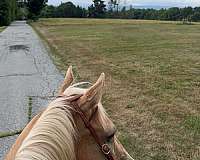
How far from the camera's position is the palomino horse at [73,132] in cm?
155

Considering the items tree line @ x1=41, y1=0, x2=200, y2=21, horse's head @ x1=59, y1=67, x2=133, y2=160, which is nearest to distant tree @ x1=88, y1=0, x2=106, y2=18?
tree line @ x1=41, y1=0, x2=200, y2=21

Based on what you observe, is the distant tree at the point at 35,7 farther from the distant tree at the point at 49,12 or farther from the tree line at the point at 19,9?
the distant tree at the point at 49,12

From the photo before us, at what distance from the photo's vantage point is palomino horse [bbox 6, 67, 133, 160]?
1.55m

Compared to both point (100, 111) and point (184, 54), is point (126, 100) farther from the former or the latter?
point (184, 54)

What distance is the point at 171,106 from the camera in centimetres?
742

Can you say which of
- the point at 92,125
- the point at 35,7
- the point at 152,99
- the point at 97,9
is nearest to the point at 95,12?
the point at 97,9

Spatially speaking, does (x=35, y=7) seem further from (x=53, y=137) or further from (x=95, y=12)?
(x=53, y=137)

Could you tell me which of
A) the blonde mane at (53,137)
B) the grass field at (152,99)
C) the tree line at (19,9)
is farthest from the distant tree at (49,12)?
the blonde mane at (53,137)

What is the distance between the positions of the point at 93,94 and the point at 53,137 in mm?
270

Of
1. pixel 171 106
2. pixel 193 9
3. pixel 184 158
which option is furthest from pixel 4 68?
pixel 193 9

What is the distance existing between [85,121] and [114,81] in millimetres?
8340

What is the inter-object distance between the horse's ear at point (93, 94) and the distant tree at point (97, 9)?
84.1 metres

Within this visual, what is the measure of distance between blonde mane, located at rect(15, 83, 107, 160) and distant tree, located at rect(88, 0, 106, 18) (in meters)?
84.2

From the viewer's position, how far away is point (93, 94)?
68.5 inches
